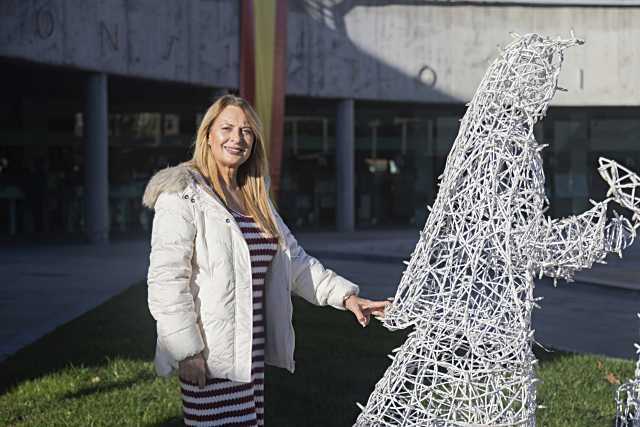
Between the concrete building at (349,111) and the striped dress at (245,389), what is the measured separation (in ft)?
51.4

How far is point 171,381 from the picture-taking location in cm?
625

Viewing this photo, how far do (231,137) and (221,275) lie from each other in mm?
511

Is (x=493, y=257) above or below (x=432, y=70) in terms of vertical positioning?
below

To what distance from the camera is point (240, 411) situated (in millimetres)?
3363

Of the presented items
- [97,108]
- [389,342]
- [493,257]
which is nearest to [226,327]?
[493,257]

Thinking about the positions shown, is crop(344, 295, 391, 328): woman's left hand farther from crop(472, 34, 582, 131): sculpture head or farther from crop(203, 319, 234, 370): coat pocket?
crop(472, 34, 582, 131): sculpture head

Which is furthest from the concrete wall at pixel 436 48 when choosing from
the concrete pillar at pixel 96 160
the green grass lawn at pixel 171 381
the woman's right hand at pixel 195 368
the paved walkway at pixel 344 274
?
the woman's right hand at pixel 195 368

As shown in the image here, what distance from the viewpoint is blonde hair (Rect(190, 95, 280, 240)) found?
138 inches

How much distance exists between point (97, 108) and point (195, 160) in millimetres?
14711

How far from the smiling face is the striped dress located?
8.0 inches

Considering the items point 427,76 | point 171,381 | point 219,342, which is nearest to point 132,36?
point 427,76

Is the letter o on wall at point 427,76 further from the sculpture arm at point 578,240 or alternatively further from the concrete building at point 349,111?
the sculpture arm at point 578,240

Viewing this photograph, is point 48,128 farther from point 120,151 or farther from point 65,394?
point 65,394

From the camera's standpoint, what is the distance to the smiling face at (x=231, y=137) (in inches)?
136
